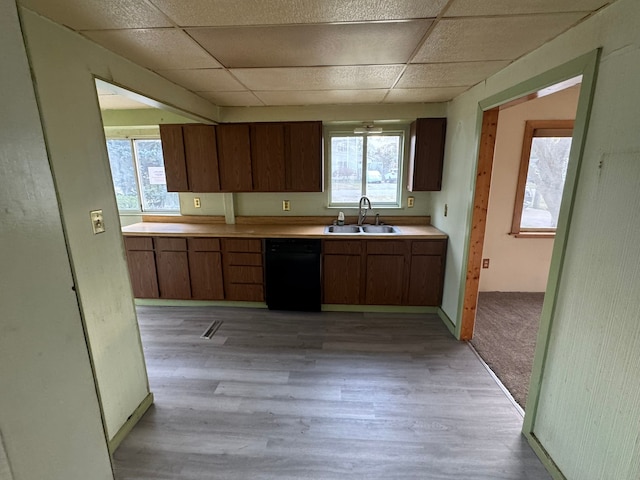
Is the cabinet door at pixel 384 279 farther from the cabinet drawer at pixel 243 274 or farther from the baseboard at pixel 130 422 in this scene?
the baseboard at pixel 130 422

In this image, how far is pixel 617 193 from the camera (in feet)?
3.91

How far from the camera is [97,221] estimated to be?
1618 mm

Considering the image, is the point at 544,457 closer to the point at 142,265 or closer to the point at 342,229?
the point at 342,229

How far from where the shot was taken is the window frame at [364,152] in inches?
138

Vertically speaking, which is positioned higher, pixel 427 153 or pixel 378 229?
pixel 427 153

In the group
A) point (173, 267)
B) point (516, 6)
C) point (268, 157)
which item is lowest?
point (173, 267)

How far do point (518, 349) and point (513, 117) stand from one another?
8.18 ft

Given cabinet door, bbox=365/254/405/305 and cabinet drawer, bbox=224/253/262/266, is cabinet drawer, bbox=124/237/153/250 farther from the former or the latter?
cabinet door, bbox=365/254/405/305

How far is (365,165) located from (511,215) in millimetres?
1870

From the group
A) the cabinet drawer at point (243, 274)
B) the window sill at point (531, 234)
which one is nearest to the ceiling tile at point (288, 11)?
the cabinet drawer at point (243, 274)

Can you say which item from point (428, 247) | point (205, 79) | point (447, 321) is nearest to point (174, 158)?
point (205, 79)

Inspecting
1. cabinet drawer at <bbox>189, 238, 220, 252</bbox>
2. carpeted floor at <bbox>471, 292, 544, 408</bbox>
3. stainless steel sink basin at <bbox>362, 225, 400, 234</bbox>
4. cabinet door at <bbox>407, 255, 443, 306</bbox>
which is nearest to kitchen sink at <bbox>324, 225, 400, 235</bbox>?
stainless steel sink basin at <bbox>362, 225, 400, 234</bbox>

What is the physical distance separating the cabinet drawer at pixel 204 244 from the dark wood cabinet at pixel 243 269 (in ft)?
0.25

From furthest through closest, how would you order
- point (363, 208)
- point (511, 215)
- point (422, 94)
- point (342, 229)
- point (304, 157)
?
point (363, 208)
point (511, 215)
point (342, 229)
point (304, 157)
point (422, 94)
